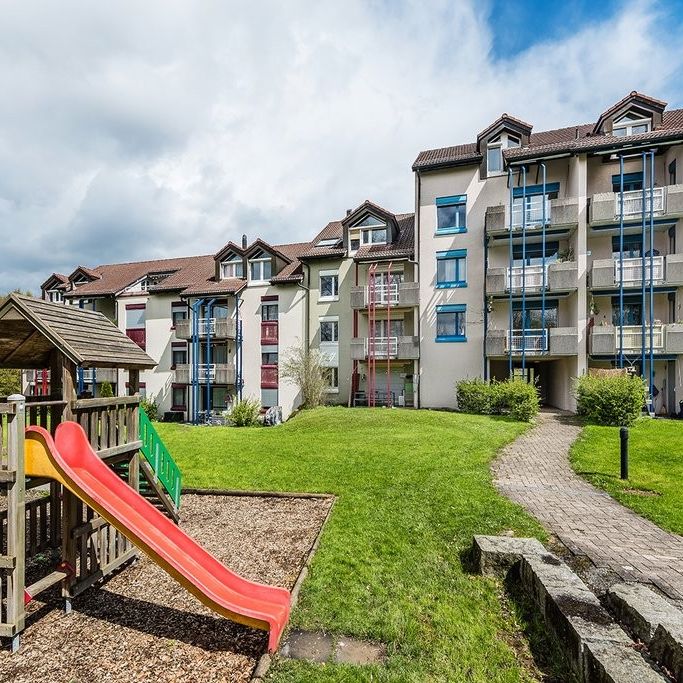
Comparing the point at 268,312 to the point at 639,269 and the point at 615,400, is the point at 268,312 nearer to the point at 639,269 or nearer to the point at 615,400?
the point at 615,400

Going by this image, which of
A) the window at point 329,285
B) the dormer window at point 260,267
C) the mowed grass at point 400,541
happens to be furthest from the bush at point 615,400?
the dormer window at point 260,267

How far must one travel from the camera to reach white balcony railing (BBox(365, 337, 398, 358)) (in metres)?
25.3

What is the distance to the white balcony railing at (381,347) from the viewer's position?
2530 centimetres

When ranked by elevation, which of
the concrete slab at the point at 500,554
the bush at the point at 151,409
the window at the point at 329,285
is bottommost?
the bush at the point at 151,409

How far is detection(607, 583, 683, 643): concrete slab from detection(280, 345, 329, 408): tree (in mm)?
21265

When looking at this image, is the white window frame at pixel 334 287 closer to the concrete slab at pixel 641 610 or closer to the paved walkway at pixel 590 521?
→ the paved walkway at pixel 590 521

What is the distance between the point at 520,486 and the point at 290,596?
20.7 ft

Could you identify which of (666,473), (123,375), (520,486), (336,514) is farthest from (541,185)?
(123,375)

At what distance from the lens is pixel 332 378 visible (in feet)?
89.2

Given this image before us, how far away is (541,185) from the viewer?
2353 centimetres

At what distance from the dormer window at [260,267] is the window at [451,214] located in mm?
12094

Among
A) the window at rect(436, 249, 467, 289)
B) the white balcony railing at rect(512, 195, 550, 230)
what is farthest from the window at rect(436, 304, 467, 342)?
the white balcony railing at rect(512, 195, 550, 230)

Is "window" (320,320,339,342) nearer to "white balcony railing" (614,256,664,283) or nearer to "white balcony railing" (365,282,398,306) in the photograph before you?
"white balcony railing" (365,282,398,306)

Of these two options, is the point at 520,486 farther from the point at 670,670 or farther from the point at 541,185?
the point at 541,185
